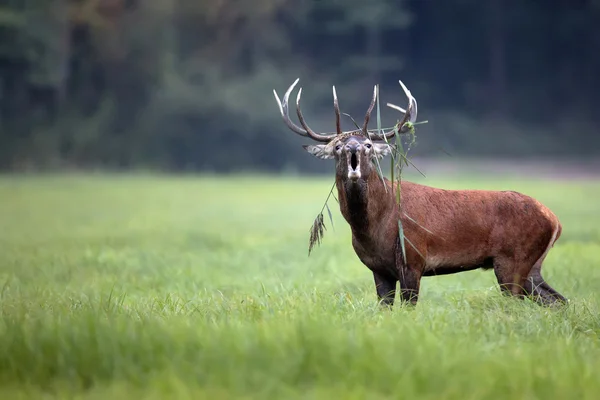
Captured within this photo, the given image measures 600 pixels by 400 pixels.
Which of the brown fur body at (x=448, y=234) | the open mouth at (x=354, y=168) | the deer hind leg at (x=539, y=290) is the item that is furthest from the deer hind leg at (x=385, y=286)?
the deer hind leg at (x=539, y=290)

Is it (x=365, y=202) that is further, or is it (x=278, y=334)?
(x=365, y=202)

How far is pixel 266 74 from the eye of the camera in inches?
1603

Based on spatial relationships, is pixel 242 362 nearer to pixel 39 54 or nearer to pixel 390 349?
pixel 390 349

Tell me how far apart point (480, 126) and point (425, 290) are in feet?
111

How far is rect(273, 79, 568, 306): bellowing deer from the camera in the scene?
766 centimetres

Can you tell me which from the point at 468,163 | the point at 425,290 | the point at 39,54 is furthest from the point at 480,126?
the point at 425,290

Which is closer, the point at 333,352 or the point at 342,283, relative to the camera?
the point at 333,352

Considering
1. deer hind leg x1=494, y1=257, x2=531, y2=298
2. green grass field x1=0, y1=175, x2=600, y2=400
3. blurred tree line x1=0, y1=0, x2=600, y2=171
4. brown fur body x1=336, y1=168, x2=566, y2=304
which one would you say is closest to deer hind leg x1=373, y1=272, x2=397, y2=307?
brown fur body x1=336, y1=168, x2=566, y2=304

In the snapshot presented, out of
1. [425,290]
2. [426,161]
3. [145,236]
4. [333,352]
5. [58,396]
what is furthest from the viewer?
[426,161]

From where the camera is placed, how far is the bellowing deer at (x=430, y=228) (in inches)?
302

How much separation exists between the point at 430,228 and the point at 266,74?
3336 centimetres

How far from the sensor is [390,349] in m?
5.63

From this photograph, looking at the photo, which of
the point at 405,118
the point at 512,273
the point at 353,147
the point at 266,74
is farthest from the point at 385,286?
the point at 266,74

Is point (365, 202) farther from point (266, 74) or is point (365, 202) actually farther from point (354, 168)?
point (266, 74)
